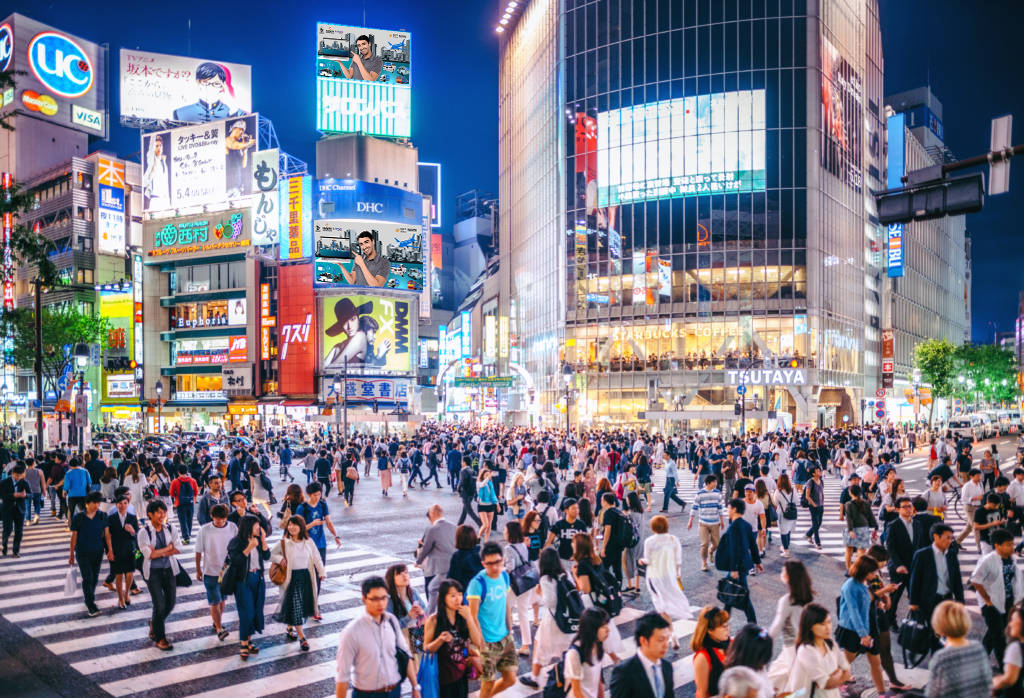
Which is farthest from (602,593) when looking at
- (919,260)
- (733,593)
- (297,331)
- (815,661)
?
(919,260)

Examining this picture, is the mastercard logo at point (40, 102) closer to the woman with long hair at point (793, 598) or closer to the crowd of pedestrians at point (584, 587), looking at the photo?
the crowd of pedestrians at point (584, 587)

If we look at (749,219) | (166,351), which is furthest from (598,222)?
(166,351)

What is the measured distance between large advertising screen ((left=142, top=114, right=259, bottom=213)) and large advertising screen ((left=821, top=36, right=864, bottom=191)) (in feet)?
171

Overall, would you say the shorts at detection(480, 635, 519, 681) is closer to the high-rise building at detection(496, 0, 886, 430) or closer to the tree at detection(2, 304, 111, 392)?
the high-rise building at detection(496, 0, 886, 430)

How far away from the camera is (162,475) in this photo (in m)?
19.8

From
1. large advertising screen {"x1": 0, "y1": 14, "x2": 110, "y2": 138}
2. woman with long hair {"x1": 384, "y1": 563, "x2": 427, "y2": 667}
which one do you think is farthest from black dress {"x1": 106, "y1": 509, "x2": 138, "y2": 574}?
large advertising screen {"x1": 0, "y1": 14, "x2": 110, "y2": 138}

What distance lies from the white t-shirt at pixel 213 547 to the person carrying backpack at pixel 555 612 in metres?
4.23

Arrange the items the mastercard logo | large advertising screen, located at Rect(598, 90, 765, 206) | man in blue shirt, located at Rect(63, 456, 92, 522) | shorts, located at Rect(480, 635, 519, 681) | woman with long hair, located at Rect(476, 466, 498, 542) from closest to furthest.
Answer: shorts, located at Rect(480, 635, 519, 681), woman with long hair, located at Rect(476, 466, 498, 542), man in blue shirt, located at Rect(63, 456, 92, 522), large advertising screen, located at Rect(598, 90, 765, 206), the mastercard logo

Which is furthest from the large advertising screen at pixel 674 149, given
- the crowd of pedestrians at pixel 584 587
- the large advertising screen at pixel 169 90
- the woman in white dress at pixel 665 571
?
the woman in white dress at pixel 665 571

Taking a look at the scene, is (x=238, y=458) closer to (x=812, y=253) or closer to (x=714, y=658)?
(x=714, y=658)

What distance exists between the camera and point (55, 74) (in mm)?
105312

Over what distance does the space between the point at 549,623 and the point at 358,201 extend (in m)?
70.9

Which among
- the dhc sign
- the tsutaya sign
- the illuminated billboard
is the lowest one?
the tsutaya sign

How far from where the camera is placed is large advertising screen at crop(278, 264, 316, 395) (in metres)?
69.6
